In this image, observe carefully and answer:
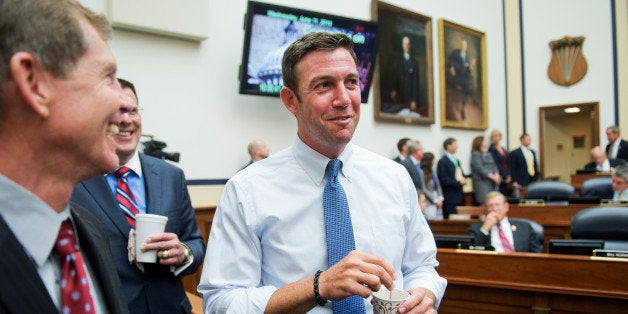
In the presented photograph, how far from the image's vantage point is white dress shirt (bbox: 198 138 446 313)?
1.41m

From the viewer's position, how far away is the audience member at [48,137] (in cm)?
77

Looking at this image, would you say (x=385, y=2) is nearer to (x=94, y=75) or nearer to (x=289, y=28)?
(x=289, y=28)

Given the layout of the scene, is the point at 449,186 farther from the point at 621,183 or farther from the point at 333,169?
the point at 333,169

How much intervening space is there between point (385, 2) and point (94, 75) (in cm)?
750

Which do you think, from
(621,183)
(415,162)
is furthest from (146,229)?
(415,162)

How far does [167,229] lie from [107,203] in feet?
0.92

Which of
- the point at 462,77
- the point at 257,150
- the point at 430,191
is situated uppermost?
the point at 462,77

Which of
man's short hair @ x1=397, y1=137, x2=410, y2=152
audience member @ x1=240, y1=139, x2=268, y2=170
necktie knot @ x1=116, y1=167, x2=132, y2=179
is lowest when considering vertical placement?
necktie knot @ x1=116, y1=167, x2=132, y2=179

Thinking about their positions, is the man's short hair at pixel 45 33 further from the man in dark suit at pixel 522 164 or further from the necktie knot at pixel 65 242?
the man in dark suit at pixel 522 164

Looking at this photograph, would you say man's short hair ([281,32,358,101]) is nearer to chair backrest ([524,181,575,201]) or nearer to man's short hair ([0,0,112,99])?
man's short hair ([0,0,112,99])

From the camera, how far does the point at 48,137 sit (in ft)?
2.72

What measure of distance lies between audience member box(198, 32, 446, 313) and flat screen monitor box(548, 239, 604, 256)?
5.85 ft

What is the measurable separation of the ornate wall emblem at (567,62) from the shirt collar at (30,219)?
11.9 metres

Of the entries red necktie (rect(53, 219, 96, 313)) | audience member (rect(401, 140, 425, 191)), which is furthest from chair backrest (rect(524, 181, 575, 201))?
red necktie (rect(53, 219, 96, 313))
